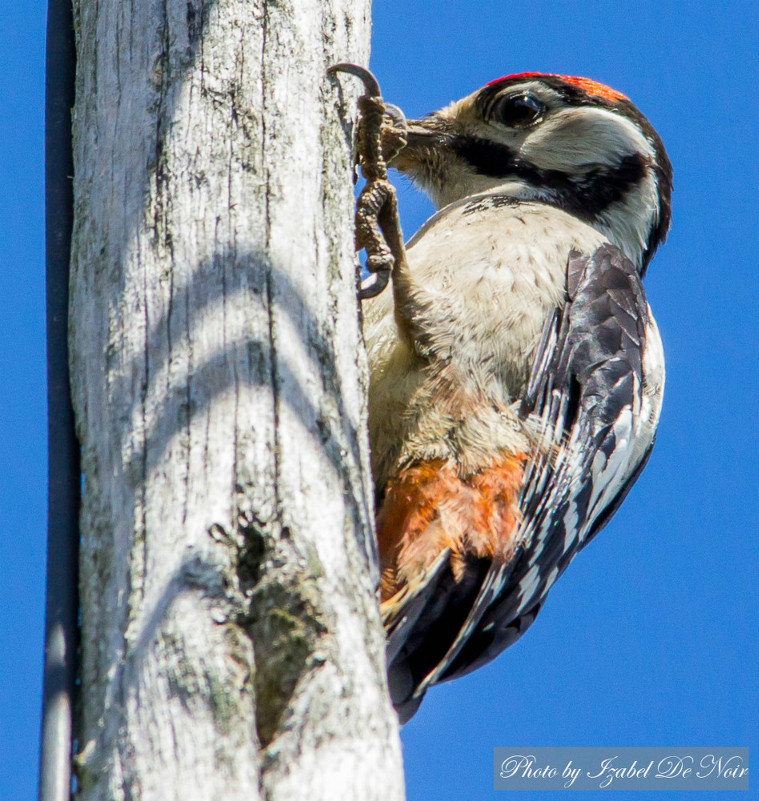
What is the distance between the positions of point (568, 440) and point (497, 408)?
272 mm

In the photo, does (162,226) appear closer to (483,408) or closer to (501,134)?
(483,408)

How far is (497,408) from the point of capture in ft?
10.5

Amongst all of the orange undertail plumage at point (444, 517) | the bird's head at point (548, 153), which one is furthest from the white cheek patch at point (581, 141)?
the orange undertail plumage at point (444, 517)

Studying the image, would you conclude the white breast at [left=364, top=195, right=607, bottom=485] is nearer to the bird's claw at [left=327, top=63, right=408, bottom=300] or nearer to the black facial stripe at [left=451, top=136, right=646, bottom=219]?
the bird's claw at [left=327, top=63, right=408, bottom=300]

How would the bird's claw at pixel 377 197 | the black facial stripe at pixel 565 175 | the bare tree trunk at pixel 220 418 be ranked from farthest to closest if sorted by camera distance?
1. the black facial stripe at pixel 565 175
2. the bird's claw at pixel 377 197
3. the bare tree trunk at pixel 220 418

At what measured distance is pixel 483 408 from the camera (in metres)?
3.16

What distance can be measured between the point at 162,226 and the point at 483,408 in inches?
56.2

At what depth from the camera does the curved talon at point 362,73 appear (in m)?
2.40

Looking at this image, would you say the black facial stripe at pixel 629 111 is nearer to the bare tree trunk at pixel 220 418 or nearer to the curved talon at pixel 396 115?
the curved talon at pixel 396 115

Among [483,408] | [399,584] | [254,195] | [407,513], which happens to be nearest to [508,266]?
[483,408]

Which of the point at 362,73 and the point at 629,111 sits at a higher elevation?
the point at 629,111

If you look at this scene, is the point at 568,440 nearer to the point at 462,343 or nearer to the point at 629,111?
the point at 462,343

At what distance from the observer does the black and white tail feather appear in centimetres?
315

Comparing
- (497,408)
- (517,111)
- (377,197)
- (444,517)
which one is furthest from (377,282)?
(517,111)
